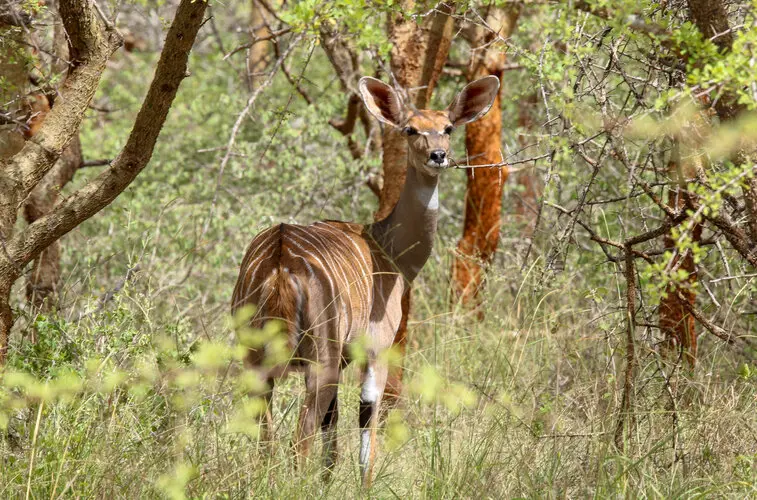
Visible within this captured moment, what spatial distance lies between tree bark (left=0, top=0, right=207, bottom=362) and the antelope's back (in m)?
0.61

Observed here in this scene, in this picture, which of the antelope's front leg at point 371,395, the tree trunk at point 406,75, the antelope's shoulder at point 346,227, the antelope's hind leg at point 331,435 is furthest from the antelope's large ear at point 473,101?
the antelope's hind leg at point 331,435

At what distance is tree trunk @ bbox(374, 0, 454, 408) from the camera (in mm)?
5480

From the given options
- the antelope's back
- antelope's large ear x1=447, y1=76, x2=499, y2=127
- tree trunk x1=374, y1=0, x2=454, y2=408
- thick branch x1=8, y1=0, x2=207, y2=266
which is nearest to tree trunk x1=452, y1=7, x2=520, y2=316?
tree trunk x1=374, y1=0, x2=454, y2=408

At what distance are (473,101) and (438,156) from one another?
0.64m

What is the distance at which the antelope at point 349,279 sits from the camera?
392 centimetres

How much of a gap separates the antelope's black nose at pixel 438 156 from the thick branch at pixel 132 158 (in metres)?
1.17

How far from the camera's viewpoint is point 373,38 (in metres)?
4.47

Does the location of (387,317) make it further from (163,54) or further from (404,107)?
(163,54)

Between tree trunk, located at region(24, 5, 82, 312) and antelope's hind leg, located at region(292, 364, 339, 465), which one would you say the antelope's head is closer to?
antelope's hind leg, located at region(292, 364, 339, 465)

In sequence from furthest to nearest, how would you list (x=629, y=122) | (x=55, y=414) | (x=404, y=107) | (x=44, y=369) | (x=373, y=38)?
(x=404, y=107), (x=373, y=38), (x=44, y=369), (x=55, y=414), (x=629, y=122)

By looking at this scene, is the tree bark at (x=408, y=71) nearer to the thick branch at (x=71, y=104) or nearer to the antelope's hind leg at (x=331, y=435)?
the antelope's hind leg at (x=331, y=435)

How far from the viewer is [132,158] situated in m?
3.85

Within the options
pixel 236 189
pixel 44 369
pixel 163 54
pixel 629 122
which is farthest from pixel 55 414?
pixel 236 189

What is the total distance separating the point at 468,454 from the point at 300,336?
2.68 ft
